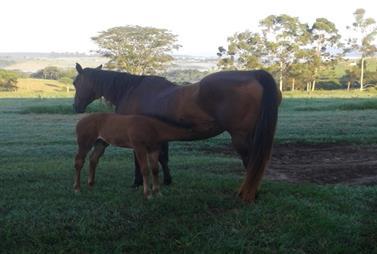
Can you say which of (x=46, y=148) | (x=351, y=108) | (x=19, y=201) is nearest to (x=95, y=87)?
(x=19, y=201)

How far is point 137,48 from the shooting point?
50375 mm

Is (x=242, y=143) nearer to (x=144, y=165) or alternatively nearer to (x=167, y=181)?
(x=144, y=165)

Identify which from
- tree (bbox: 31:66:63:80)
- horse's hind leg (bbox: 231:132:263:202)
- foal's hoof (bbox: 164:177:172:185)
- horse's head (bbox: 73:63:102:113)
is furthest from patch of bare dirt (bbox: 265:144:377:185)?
tree (bbox: 31:66:63:80)

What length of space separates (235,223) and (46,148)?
719 cm

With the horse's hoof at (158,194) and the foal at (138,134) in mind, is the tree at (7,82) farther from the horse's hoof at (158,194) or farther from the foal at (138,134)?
the horse's hoof at (158,194)

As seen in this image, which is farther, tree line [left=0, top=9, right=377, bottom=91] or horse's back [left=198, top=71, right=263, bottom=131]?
tree line [left=0, top=9, right=377, bottom=91]

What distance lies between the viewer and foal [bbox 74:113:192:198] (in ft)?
21.3

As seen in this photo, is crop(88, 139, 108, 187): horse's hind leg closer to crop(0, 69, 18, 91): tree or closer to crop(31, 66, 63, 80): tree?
crop(0, 69, 18, 91): tree

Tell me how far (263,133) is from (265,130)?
4cm

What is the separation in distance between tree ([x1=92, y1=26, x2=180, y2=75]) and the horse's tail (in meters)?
42.6

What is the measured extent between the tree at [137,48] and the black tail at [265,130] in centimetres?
4267

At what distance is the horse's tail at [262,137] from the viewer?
6.13 metres

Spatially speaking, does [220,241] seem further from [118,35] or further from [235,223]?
[118,35]

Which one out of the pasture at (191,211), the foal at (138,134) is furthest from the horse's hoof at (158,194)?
the pasture at (191,211)
